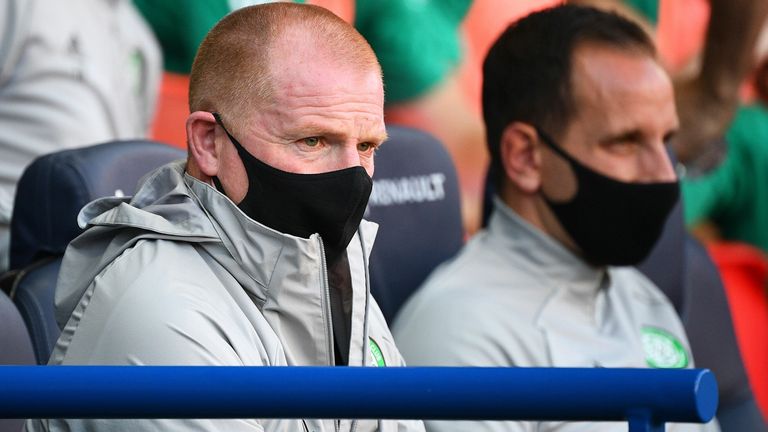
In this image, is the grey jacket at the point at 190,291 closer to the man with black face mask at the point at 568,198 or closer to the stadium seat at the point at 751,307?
the man with black face mask at the point at 568,198

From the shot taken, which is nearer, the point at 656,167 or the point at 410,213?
the point at 656,167

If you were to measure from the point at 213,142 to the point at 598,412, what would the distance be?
843 mm

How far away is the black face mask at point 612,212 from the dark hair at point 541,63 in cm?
7

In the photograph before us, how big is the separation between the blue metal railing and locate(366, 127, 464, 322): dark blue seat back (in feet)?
4.98

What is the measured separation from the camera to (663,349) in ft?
9.05

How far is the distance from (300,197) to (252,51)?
21 centimetres

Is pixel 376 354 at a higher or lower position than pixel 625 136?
lower

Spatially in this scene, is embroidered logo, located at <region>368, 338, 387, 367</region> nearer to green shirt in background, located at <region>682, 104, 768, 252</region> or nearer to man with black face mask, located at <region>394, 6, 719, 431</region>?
man with black face mask, located at <region>394, 6, 719, 431</region>

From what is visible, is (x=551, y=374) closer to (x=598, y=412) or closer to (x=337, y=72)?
(x=598, y=412)

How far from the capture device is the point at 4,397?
119 cm

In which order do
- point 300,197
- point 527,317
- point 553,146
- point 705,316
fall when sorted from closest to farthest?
point 300,197, point 527,317, point 553,146, point 705,316

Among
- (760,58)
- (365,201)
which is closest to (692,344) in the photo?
(365,201)

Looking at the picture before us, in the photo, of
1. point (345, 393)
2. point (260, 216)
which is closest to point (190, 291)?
point (260, 216)

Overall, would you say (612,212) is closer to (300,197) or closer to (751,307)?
(300,197)
